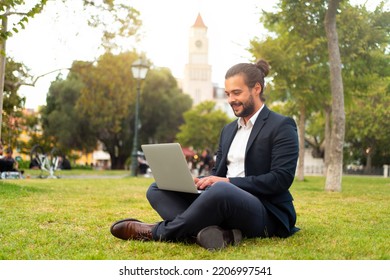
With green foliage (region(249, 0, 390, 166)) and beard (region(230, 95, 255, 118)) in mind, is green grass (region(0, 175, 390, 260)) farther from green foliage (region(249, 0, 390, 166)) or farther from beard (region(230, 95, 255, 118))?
green foliage (region(249, 0, 390, 166))

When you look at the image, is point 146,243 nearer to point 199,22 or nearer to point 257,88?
point 257,88

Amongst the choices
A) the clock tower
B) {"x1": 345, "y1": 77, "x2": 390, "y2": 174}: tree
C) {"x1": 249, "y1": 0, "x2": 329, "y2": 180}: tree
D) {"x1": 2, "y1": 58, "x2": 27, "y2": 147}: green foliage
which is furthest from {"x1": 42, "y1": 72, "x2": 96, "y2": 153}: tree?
the clock tower

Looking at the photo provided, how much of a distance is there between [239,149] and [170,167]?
25.9 inches

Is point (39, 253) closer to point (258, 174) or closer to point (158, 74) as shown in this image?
point (258, 174)

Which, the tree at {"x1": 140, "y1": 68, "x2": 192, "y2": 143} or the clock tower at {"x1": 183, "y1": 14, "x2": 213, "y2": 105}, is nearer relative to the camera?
the tree at {"x1": 140, "y1": 68, "x2": 192, "y2": 143}

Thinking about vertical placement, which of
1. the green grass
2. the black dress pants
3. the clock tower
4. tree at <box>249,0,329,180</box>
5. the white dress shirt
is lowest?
the green grass

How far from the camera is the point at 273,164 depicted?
14.0ft

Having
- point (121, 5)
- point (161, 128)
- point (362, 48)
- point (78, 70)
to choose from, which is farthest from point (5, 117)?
point (161, 128)

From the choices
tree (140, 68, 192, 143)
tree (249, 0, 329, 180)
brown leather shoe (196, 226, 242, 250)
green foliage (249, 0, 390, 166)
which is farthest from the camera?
tree (140, 68, 192, 143)

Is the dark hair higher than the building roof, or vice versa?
the building roof

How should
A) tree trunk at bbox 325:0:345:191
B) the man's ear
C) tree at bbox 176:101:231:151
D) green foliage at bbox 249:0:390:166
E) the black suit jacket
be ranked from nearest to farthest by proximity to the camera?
the black suit jacket
the man's ear
tree trunk at bbox 325:0:345:191
green foliage at bbox 249:0:390:166
tree at bbox 176:101:231:151

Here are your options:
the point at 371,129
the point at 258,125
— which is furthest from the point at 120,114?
the point at 258,125

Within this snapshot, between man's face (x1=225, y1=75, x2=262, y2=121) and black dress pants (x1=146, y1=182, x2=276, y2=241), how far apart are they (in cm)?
69

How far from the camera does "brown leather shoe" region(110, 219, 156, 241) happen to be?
439 cm
